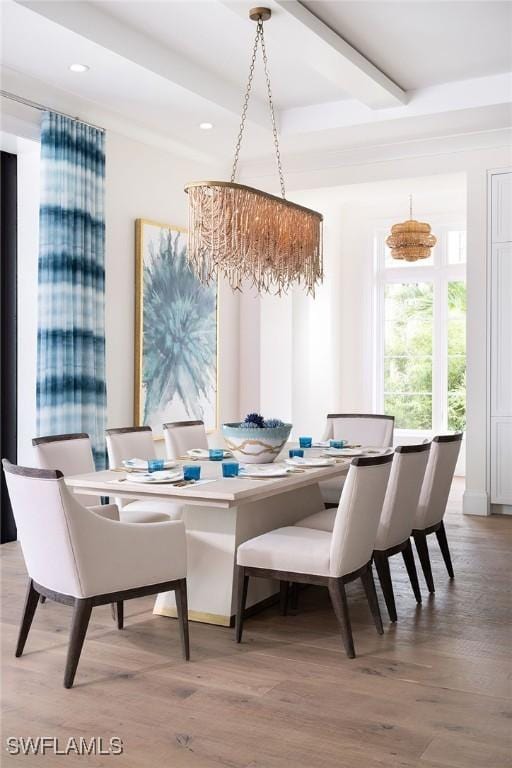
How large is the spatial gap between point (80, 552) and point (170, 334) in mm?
3558

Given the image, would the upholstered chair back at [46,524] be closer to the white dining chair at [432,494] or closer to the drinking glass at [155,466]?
the drinking glass at [155,466]

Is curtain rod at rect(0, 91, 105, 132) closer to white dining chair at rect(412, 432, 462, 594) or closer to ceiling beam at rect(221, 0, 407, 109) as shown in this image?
ceiling beam at rect(221, 0, 407, 109)

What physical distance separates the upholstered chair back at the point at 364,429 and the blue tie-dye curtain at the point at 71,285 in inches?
65.2

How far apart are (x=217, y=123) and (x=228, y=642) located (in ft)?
12.8

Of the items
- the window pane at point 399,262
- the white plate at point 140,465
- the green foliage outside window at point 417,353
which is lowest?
the white plate at point 140,465

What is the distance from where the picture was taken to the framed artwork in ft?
19.4

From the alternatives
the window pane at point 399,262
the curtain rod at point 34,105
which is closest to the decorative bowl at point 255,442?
the curtain rod at point 34,105

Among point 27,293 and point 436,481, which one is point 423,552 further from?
point 27,293

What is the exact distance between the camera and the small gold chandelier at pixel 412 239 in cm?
761

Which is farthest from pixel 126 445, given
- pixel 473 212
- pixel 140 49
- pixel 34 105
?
pixel 473 212

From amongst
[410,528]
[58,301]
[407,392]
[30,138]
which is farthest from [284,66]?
[407,392]

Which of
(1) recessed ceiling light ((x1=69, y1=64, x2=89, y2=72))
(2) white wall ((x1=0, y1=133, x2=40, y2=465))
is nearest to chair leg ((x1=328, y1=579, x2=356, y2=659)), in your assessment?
(2) white wall ((x1=0, y1=133, x2=40, y2=465))

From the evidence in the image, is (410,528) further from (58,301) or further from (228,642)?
(58,301)

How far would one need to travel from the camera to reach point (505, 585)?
4.23 meters
